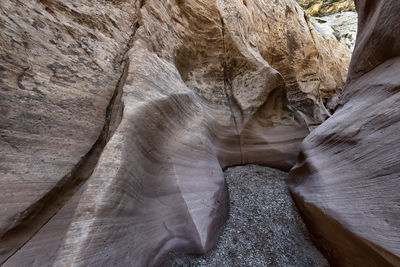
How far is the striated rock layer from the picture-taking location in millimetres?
1144

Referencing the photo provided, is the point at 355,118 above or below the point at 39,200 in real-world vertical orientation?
above

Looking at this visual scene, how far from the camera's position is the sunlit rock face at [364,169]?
3.95 ft

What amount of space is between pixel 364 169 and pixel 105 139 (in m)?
2.68

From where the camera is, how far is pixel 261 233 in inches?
78.3

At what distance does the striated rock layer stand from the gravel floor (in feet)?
0.65

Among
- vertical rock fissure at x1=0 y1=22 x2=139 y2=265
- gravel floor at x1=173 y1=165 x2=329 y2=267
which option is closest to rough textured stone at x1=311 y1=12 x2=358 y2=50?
gravel floor at x1=173 y1=165 x2=329 y2=267

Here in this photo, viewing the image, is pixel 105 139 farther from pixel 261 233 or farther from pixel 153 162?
pixel 261 233

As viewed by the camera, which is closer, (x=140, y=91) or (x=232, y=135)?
(x=140, y=91)

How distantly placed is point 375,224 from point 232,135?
2.32 metres

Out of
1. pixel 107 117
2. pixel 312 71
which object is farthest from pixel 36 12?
pixel 312 71

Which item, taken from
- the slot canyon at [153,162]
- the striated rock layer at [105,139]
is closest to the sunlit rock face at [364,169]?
the slot canyon at [153,162]

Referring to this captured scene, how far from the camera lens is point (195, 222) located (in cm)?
177

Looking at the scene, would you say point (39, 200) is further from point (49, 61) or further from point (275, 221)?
point (275, 221)

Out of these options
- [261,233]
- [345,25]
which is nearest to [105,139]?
[261,233]
